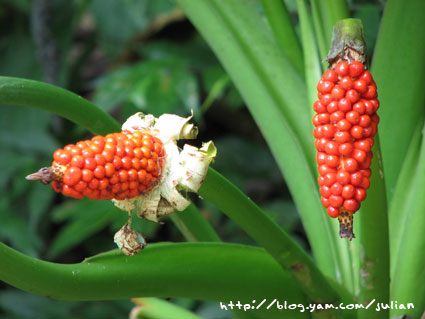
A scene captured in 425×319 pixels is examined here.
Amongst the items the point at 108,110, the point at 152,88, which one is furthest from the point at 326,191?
the point at 108,110

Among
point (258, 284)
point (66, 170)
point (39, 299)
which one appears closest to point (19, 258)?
point (66, 170)

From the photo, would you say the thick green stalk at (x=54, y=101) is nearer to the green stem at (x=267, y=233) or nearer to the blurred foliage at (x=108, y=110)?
the green stem at (x=267, y=233)

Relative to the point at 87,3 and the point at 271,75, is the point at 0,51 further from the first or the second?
the point at 271,75

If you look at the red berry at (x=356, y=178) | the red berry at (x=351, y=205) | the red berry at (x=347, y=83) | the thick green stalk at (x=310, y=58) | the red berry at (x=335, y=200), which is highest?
the thick green stalk at (x=310, y=58)

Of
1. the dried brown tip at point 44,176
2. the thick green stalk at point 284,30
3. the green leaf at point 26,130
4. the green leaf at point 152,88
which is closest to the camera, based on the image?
the dried brown tip at point 44,176

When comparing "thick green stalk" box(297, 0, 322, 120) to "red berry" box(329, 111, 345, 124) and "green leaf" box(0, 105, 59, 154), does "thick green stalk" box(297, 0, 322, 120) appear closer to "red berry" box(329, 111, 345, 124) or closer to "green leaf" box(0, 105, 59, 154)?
"red berry" box(329, 111, 345, 124)

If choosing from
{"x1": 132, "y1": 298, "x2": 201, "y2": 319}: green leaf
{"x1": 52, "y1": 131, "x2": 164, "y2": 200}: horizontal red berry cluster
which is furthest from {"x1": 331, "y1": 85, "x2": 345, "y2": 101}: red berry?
{"x1": 132, "y1": 298, "x2": 201, "y2": 319}: green leaf

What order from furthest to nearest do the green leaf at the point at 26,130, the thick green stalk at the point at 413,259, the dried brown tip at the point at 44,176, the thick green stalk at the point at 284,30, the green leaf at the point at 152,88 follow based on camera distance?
the green leaf at the point at 26,130, the green leaf at the point at 152,88, the thick green stalk at the point at 284,30, the thick green stalk at the point at 413,259, the dried brown tip at the point at 44,176

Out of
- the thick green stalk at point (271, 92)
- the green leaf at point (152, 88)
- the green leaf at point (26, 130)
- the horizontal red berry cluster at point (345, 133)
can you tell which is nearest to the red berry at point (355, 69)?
the horizontal red berry cluster at point (345, 133)
